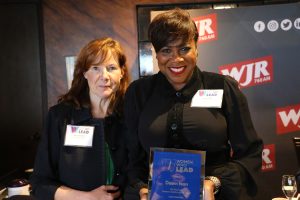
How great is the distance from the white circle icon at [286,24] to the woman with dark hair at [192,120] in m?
2.45

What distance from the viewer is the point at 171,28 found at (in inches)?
55.9

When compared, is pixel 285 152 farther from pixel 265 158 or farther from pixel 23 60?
pixel 23 60

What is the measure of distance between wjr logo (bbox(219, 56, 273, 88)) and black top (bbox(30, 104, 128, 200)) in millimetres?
2175

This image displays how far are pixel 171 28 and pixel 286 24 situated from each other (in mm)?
2627

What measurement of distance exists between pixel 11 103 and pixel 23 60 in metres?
0.54

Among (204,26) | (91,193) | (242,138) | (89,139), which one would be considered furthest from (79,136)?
(204,26)

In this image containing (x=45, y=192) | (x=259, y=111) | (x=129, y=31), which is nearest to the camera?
(x=45, y=192)

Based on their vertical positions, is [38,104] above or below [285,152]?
above

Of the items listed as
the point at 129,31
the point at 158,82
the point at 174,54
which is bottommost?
the point at 158,82

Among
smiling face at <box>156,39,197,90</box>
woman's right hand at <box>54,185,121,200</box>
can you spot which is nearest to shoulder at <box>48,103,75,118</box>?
woman's right hand at <box>54,185,121,200</box>

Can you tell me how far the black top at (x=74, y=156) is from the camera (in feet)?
5.68

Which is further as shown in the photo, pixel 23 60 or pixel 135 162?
pixel 23 60

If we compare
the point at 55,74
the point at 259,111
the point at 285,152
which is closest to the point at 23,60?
the point at 55,74

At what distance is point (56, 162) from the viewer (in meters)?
1.81
